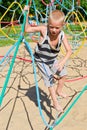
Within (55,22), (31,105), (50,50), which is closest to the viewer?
(55,22)

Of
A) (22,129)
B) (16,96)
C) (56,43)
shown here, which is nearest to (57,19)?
(56,43)

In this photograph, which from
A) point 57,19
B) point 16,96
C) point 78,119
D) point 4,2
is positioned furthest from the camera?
point 4,2

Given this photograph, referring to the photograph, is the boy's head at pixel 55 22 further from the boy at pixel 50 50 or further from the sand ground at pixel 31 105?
the sand ground at pixel 31 105

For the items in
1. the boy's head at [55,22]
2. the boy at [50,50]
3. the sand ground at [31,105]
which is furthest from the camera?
the sand ground at [31,105]

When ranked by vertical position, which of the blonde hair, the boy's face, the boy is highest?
the blonde hair

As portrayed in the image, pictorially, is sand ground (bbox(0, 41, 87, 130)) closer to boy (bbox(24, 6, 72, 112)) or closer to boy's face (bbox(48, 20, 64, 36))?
boy (bbox(24, 6, 72, 112))

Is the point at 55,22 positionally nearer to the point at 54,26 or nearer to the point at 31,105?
the point at 54,26

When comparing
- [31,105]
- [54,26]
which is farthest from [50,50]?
[31,105]

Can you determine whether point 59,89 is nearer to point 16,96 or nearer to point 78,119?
point 78,119

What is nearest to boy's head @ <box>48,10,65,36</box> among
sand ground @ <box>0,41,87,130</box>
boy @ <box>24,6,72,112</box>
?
boy @ <box>24,6,72,112</box>

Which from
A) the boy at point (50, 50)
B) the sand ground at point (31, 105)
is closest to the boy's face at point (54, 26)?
the boy at point (50, 50)

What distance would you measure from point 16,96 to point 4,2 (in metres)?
7.14

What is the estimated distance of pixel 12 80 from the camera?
168 inches

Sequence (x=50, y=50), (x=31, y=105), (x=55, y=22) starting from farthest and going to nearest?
(x=31, y=105) → (x=50, y=50) → (x=55, y=22)
